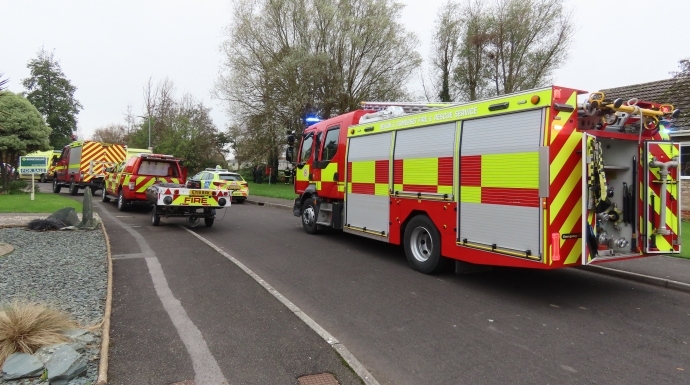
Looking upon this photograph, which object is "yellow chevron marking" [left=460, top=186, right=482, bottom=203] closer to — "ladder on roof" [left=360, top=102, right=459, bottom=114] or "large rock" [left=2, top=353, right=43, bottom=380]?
"ladder on roof" [left=360, top=102, right=459, bottom=114]

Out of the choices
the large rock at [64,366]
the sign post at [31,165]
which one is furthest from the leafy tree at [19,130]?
the large rock at [64,366]

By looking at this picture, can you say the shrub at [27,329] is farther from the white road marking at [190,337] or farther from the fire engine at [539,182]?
the fire engine at [539,182]

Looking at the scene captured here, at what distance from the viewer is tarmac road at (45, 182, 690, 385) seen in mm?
3768

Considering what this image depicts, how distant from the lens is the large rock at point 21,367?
331 centimetres

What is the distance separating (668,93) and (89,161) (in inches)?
917

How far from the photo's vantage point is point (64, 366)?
10.9ft

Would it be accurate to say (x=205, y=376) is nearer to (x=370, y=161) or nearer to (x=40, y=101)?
(x=370, y=161)

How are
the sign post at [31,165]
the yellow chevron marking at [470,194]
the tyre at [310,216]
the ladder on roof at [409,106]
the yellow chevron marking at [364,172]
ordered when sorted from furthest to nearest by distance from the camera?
the sign post at [31,165] → the tyre at [310,216] → the ladder on roof at [409,106] → the yellow chevron marking at [364,172] → the yellow chevron marking at [470,194]

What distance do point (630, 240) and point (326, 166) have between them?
20.5ft

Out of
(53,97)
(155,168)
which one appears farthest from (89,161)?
(53,97)

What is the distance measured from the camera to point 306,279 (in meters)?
6.76

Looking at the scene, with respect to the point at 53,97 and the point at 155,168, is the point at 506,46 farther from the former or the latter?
the point at 53,97

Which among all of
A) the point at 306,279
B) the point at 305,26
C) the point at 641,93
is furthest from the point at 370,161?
the point at 305,26

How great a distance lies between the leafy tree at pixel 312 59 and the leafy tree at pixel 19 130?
12.0 metres
